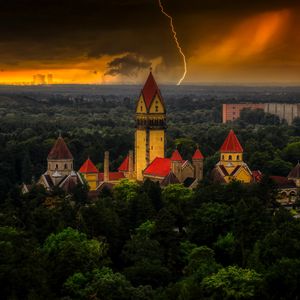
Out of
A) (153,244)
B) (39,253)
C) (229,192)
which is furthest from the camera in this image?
(229,192)

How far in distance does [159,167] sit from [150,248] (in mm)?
28831

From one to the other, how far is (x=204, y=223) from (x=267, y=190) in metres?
10.8

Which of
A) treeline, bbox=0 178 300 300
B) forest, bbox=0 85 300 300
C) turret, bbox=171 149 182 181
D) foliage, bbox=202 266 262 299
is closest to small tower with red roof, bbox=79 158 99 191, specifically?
turret, bbox=171 149 182 181

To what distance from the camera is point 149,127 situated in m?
80.2

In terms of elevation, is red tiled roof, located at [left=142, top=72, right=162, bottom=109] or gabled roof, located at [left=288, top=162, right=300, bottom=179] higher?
red tiled roof, located at [left=142, top=72, right=162, bottom=109]

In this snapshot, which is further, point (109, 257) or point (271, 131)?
point (271, 131)

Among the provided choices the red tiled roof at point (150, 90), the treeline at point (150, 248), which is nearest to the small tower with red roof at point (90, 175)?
the red tiled roof at point (150, 90)

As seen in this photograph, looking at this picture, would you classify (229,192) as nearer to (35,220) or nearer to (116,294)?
(35,220)

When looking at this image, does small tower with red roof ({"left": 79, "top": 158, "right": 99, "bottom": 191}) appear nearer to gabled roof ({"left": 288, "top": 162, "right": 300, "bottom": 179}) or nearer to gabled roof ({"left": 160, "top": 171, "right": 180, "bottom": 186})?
gabled roof ({"left": 160, "top": 171, "right": 180, "bottom": 186})

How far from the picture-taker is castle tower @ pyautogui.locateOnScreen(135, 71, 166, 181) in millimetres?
79688

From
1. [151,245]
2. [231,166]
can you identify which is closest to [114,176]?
[231,166]

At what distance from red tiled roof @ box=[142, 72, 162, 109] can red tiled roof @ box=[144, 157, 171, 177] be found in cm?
482

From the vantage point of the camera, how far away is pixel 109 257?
165ft

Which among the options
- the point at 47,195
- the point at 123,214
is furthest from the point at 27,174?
the point at 123,214
